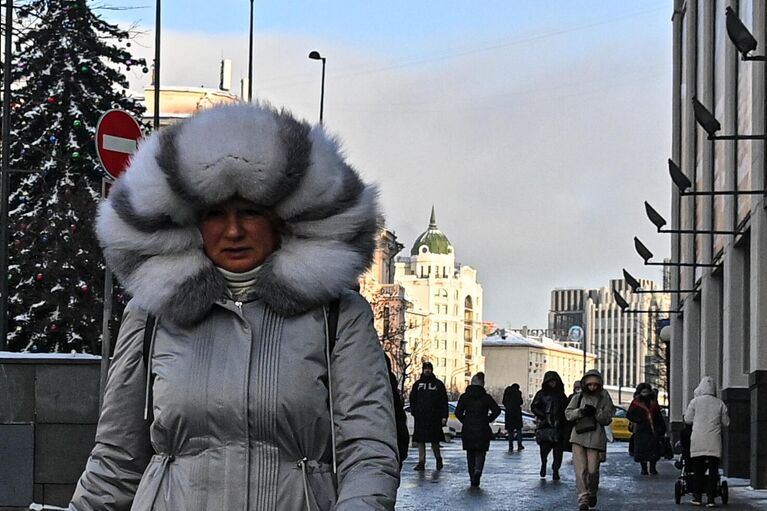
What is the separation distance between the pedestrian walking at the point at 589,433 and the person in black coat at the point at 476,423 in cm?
449

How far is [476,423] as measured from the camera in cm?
2425

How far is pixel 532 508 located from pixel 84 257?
600 inches

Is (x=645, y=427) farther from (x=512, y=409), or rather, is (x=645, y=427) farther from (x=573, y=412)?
(x=512, y=409)

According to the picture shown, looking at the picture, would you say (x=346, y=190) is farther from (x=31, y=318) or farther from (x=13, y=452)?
(x=31, y=318)

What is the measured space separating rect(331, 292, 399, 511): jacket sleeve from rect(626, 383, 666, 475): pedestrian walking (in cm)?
2578

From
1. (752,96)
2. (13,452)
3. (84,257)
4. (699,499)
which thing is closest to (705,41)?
(752,96)

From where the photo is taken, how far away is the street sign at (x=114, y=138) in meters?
11.3

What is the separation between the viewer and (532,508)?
63.8ft

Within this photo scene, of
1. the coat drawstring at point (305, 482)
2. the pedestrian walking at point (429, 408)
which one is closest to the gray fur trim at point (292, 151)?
the coat drawstring at point (305, 482)

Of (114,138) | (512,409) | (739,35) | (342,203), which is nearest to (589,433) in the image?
(739,35)

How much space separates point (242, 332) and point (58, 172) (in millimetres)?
31239

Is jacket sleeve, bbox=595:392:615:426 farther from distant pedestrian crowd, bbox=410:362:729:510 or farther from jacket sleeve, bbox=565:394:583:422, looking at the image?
jacket sleeve, bbox=565:394:583:422

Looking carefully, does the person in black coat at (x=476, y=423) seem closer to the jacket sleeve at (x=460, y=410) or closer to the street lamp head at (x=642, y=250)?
the jacket sleeve at (x=460, y=410)

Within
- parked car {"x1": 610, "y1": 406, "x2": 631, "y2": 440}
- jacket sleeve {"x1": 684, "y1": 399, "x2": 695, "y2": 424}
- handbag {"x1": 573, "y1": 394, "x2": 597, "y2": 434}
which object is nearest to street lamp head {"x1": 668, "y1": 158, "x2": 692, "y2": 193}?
jacket sleeve {"x1": 684, "y1": 399, "x2": 695, "y2": 424}
